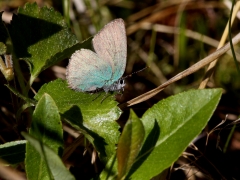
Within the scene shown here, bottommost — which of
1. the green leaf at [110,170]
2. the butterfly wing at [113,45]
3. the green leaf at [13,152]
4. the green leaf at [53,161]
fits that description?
the green leaf at [110,170]

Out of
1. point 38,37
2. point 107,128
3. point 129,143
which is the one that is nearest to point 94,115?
point 107,128

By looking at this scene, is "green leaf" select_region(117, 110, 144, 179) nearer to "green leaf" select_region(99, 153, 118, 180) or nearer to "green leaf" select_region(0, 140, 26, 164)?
Result: "green leaf" select_region(99, 153, 118, 180)

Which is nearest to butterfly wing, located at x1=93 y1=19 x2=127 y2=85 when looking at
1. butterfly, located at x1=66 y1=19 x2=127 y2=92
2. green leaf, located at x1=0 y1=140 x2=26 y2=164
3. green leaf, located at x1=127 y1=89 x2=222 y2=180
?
butterfly, located at x1=66 y1=19 x2=127 y2=92

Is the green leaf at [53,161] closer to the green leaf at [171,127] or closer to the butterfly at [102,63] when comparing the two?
the green leaf at [171,127]

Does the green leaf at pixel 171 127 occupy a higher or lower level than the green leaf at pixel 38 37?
lower

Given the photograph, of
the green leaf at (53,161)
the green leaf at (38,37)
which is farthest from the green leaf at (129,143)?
the green leaf at (38,37)
